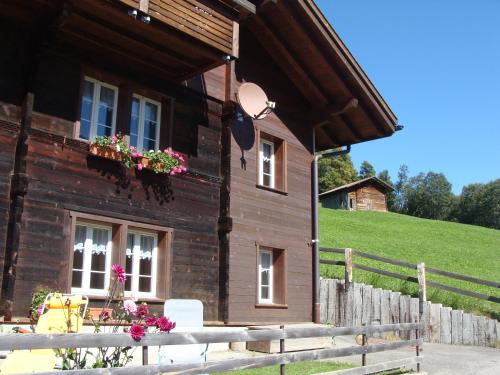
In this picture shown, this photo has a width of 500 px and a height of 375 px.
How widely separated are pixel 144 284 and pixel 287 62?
6992mm

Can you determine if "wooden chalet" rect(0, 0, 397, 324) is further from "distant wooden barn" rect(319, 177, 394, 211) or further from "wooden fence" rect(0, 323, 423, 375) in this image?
"distant wooden barn" rect(319, 177, 394, 211)

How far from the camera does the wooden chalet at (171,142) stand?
9477 mm

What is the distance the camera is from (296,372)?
9.61m

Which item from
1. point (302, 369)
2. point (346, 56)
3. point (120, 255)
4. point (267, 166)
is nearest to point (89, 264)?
point (120, 255)

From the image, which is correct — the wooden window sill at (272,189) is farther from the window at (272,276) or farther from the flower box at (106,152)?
the flower box at (106,152)

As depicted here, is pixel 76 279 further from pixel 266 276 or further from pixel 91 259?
pixel 266 276

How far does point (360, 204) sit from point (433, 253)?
2300 cm

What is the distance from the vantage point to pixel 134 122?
37.5ft

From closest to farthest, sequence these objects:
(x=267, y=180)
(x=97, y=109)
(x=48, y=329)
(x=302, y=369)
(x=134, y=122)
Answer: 1. (x=48, y=329)
2. (x=302, y=369)
3. (x=97, y=109)
4. (x=134, y=122)
5. (x=267, y=180)

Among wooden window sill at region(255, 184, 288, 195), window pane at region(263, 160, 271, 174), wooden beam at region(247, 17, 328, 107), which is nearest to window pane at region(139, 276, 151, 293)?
wooden window sill at region(255, 184, 288, 195)

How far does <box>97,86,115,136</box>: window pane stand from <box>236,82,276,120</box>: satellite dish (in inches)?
121

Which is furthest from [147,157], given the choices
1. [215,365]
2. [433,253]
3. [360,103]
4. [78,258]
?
[433,253]

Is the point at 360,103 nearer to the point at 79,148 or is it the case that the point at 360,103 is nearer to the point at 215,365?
the point at 79,148

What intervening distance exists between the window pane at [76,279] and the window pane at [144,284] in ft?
4.51
